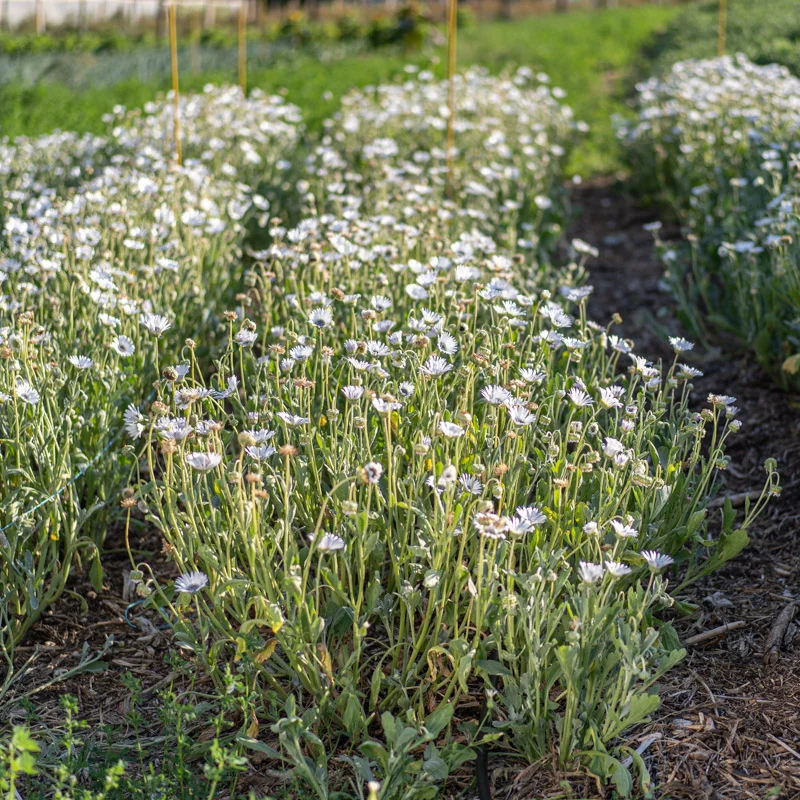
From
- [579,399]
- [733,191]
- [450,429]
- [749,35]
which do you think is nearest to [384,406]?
[450,429]

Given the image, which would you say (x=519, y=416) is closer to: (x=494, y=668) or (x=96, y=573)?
(x=494, y=668)

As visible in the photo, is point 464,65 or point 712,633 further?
point 464,65

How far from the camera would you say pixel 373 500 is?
9.77 feet

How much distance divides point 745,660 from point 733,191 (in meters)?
4.05

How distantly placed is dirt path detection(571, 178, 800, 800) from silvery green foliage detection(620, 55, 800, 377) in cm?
26

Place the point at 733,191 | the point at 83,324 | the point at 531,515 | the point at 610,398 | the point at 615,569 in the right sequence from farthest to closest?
1. the point at 733,191
2. the point at 83,324
3. the point at 610,398
4. the point at 531,515
5. the point at 615,569

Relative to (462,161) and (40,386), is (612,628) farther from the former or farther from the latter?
(462,161)

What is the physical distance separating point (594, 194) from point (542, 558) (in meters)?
6.58

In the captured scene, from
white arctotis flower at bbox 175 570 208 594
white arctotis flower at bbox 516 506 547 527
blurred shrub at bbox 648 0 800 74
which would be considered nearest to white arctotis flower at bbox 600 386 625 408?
white arctotis flower at bbox 516 506 547 527

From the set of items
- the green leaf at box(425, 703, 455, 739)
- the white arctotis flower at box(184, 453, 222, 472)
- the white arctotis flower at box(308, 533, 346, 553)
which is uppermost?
the white arctotis flower at box(184, 453, 222, 472)

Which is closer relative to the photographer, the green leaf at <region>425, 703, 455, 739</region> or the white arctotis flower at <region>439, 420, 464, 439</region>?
the green leaf at <region>425, 703, 455, 739</region>

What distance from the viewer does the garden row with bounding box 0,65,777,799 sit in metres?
2.39

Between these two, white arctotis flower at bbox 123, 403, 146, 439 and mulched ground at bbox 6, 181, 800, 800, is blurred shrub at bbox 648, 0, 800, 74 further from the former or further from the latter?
white arctotis flower at bbox 123, 403, 146, 439

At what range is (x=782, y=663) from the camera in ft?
9.29
